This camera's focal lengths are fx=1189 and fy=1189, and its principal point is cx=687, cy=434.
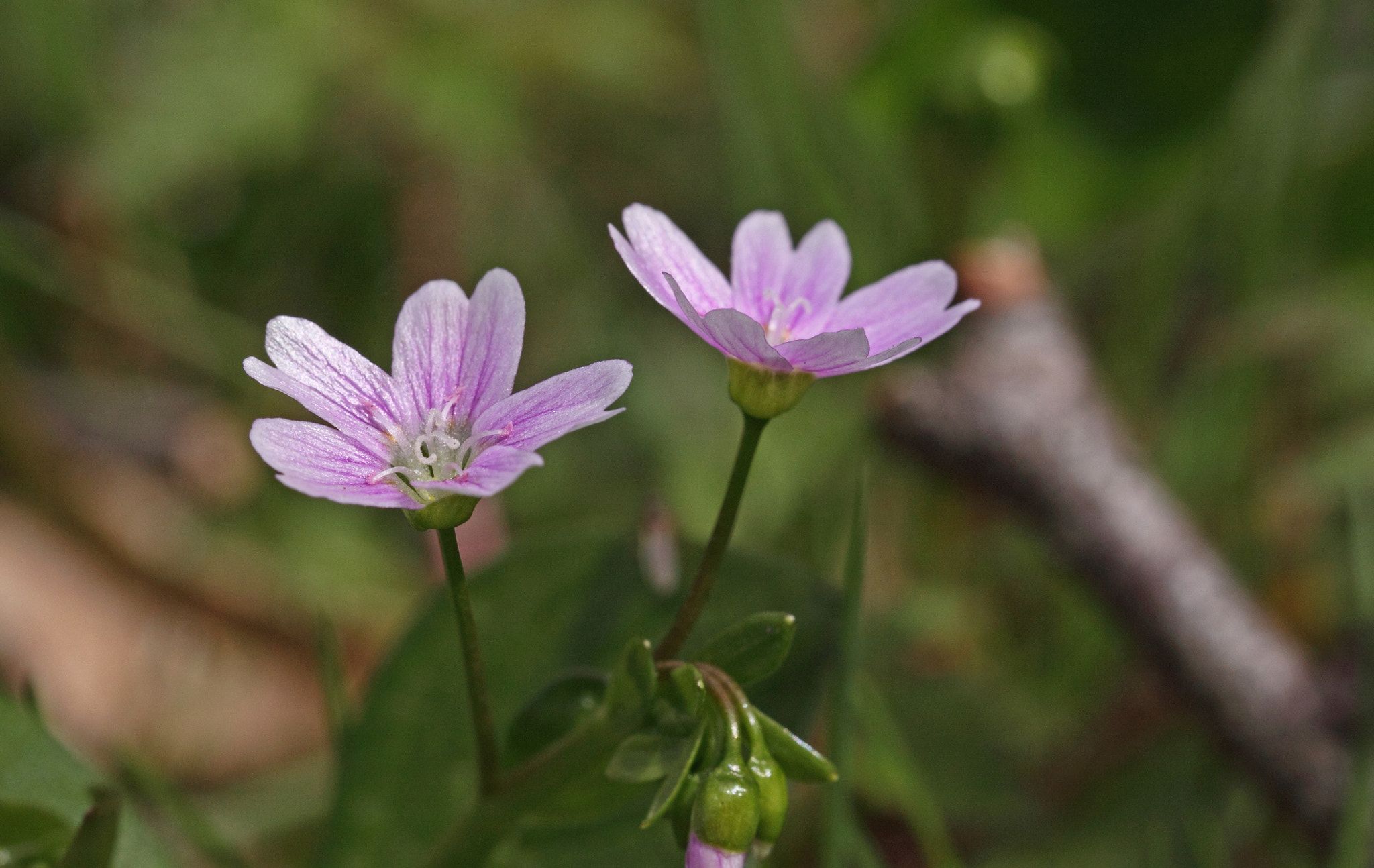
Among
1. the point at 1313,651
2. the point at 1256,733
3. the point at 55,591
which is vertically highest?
the point at 55,591

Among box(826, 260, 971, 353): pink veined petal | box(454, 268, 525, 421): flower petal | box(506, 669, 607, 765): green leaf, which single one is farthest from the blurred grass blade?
box(454, 268, 525, 421): flower petal

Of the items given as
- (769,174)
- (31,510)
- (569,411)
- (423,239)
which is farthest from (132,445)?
(569,411)

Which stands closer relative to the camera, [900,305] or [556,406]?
[556,406]

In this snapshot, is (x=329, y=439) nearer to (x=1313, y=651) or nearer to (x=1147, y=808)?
(x=1147, y=808)

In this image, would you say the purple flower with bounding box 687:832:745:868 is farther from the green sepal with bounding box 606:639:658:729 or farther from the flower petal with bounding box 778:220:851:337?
the flower petal with bounding box 778:220:851:337

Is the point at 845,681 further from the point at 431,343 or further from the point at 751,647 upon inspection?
the point at 431,343

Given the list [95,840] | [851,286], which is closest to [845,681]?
[95,840]
